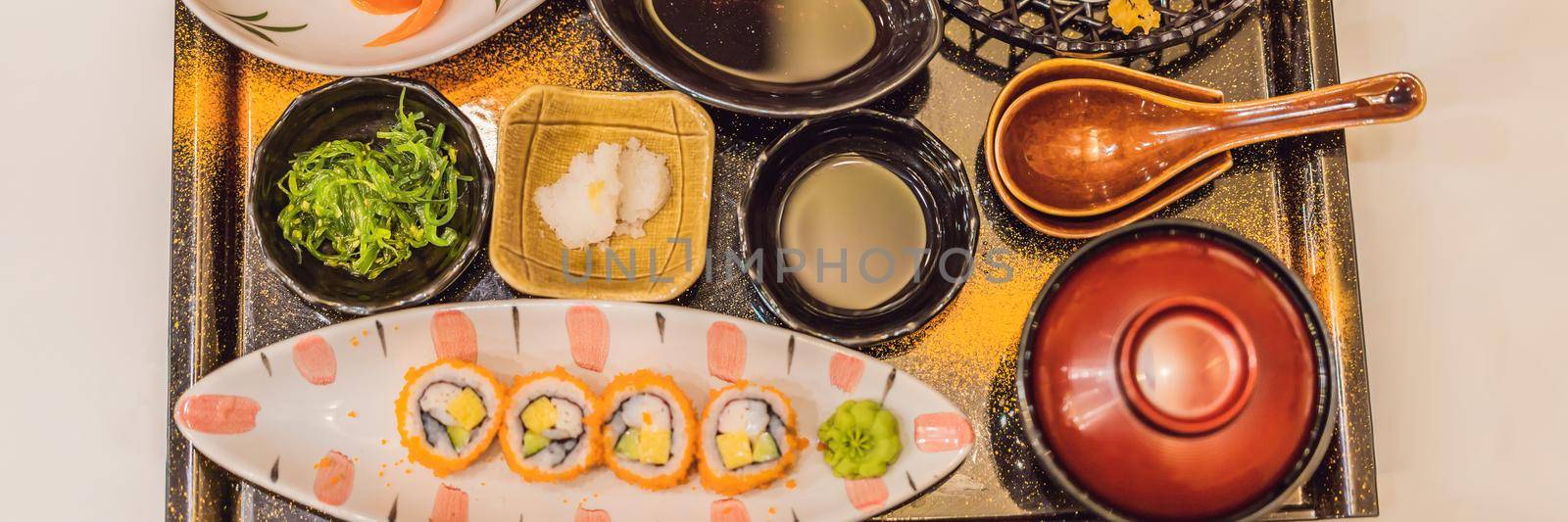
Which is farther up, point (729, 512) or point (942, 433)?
point (942, 433)

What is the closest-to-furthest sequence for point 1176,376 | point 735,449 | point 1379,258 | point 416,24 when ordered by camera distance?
point 1176,376, point 735,449, point 416,24, point 1379,258

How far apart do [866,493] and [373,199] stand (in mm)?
1154

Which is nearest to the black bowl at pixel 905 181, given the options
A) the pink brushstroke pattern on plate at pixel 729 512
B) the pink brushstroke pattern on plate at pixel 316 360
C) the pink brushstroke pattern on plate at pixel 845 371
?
the pink brushstroke pattern on plate at pixel 845 371

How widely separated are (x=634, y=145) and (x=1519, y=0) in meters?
2.07

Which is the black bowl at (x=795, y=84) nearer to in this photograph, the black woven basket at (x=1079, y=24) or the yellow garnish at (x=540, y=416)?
the black woven basket at (x=1079, y=24)

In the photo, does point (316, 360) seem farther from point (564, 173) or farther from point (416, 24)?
point (416, 24)

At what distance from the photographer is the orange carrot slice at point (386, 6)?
1771 mm

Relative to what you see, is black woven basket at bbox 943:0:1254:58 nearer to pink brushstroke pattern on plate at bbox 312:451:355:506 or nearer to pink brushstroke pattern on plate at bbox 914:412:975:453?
pink brushstroke pattern on plate at bbox 914:412:975:453

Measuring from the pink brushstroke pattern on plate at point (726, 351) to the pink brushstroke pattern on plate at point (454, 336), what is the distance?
0.48 meters

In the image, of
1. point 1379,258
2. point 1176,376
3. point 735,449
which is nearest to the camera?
point 1176,376

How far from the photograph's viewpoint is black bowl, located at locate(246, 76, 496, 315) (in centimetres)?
164

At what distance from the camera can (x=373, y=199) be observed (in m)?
1.69

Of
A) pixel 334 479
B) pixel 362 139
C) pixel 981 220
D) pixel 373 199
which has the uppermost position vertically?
pixel 362 139

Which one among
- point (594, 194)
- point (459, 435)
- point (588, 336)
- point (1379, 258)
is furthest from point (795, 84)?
point (1379, 258)
